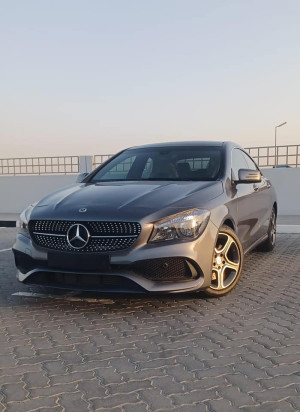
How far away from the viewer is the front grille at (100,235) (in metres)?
3.28

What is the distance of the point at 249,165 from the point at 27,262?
3.22 meters

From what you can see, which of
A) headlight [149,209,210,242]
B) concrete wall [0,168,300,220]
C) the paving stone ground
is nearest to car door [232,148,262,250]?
the paving stone ground

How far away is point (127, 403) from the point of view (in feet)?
6.87

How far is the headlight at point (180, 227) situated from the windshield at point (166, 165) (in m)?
0.90

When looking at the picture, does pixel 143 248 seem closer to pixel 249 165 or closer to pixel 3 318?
pixel 3 318

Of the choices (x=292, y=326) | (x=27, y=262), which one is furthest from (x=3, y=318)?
(x=292, y=326)

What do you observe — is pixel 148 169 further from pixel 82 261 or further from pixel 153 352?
pixel 153 352

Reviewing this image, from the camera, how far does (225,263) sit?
12.6 ft

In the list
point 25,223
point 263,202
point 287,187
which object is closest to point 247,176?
point 263,202

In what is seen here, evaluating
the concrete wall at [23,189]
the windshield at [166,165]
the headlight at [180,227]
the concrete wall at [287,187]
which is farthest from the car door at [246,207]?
the concrete wall at [23,189]

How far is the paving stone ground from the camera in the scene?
2133 millimetres

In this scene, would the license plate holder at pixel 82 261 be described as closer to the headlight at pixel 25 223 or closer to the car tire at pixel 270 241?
the headlight at pixel 25 223

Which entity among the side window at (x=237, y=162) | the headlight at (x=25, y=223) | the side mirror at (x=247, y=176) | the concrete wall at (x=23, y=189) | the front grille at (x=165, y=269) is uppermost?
the side window at (x=237, y=162)

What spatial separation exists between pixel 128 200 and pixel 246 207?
1.59 meters
